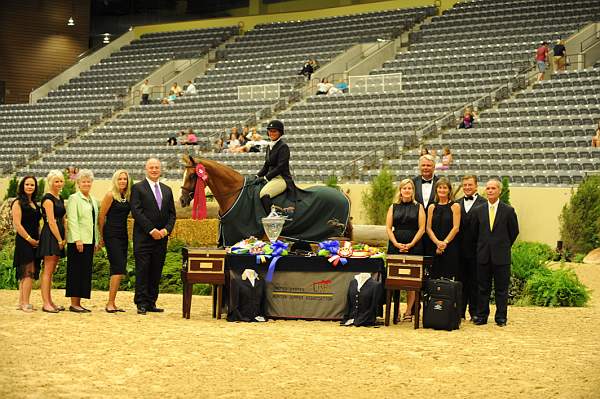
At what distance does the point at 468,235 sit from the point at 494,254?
0.44 meters

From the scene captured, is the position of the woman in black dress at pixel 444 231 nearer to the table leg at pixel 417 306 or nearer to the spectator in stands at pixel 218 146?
the table leg at pixel 417 306

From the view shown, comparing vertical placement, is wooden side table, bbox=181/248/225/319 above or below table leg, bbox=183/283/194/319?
above

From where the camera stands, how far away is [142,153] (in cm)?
3334

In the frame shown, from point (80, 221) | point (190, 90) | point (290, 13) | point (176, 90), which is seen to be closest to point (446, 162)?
point (80, 221)

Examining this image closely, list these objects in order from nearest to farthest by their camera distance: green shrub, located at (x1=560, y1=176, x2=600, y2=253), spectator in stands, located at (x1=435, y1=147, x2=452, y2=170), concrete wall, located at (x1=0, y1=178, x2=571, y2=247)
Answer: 1. green shrub, located at (x1=560, y1=176, x2=600, y2=253)
2. concrete wall, located at (x1=0, y1=178, x2=571, y2=247)
3. spectator in stands, located at (x1=435, y1=147, x2=452, y2=170)

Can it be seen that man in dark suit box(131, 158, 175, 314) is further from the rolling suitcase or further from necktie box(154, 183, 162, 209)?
the rolling suitcase

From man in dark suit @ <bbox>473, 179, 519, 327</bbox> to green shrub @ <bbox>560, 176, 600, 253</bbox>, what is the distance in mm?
9905

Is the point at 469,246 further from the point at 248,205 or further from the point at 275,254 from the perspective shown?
the point at 248,205

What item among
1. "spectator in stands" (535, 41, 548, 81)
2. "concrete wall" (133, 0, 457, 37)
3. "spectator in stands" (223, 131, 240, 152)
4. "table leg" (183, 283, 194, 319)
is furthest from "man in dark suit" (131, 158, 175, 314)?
"concrete wall" (133, 0, 457, 37)

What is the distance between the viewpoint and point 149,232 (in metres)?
12.7

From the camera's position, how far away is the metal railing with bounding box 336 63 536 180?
27469mm

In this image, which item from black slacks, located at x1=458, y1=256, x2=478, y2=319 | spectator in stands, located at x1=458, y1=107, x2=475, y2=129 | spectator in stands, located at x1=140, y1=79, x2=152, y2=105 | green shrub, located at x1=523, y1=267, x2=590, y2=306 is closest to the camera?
black slacks, located at x1=458, y1=256, x2=478, y2=319

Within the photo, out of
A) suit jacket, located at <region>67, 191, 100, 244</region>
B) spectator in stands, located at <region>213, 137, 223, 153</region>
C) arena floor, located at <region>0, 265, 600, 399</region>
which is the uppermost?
spectator in stands, located at <region>213, 137, 223, 153</region>

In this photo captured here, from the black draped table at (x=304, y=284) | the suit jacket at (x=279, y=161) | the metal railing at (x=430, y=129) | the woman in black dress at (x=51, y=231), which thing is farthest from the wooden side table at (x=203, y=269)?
the metal railing at (x=430, y=129)
